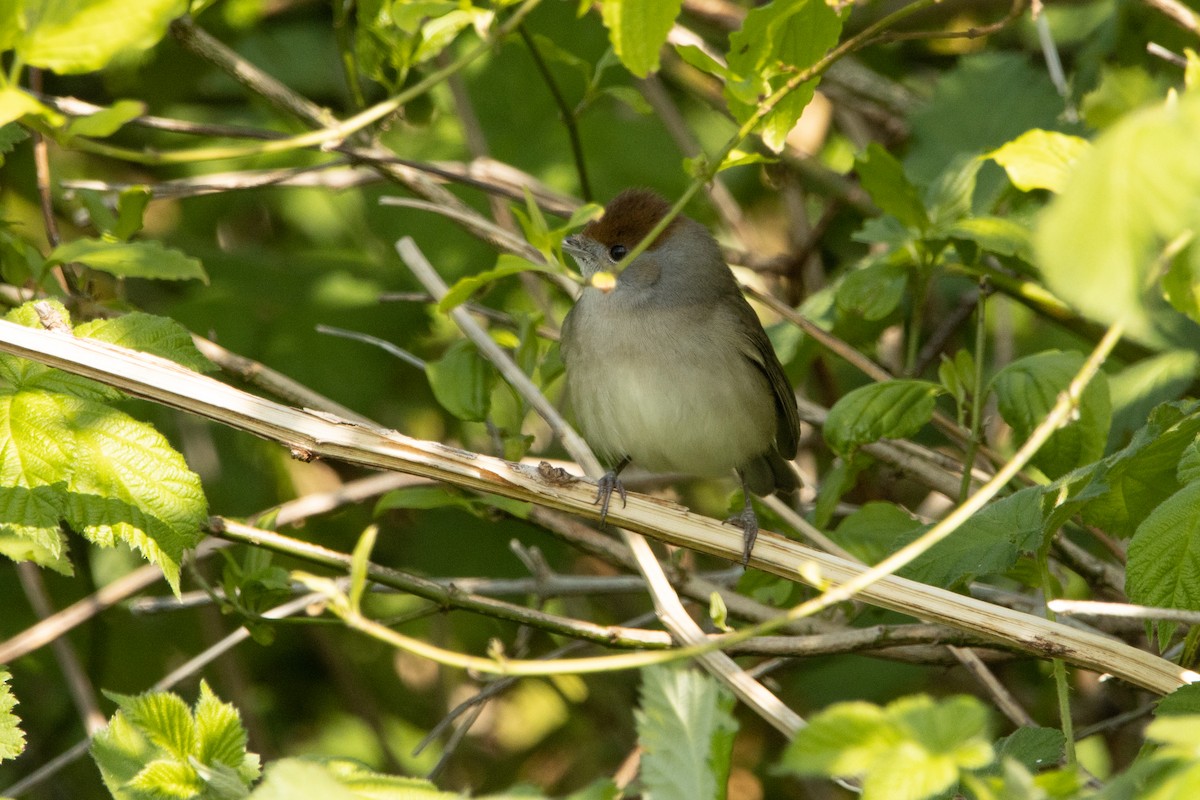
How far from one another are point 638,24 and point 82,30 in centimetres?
74

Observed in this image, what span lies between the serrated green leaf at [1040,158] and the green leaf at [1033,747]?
3.03 feet

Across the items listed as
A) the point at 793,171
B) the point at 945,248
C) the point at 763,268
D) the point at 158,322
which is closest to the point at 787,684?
the point at 763,268

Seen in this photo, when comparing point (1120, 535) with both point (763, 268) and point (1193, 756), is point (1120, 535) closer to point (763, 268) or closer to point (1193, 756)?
point (1193, 756)

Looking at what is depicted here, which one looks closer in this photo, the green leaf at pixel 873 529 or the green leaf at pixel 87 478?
the green leaf at pixel 87 478

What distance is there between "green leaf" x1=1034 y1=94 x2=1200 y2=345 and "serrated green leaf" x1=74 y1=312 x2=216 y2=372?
1761 mm

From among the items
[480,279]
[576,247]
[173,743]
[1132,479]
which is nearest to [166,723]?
[173,743]

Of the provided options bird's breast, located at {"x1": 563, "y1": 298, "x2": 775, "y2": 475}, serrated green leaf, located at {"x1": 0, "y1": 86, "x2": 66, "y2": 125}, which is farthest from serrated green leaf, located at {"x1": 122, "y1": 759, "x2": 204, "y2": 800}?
bird's breast, located at {"x1": 563, "y1": 298, "x2": 775, "y2": 475}

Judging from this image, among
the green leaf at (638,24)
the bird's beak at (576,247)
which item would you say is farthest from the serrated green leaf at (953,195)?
the green leaf at (638,24)

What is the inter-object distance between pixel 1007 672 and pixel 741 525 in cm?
197

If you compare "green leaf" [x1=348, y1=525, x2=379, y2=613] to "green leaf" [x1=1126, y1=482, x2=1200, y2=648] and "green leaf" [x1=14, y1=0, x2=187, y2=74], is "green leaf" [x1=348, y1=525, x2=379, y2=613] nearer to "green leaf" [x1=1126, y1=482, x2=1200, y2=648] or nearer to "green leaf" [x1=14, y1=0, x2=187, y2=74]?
"green leaf" [x1=14, y1=0, x2=187, y2=74]

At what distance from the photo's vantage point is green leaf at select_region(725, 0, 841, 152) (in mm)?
2020

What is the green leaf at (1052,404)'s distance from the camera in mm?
2412

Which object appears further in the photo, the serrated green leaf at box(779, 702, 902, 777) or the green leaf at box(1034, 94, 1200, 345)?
the serrated green leaf at box(779, 702, 902, 777)

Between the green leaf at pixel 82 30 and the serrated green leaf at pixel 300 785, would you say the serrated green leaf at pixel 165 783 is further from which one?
the green leaf at pixel 82 30
